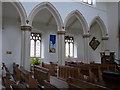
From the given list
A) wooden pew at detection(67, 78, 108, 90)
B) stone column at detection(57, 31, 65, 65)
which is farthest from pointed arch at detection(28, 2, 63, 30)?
wooden pew at detection(67, 78, 108, 90)

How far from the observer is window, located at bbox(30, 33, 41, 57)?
12.6 m

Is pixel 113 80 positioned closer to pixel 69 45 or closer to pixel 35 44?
pixel 35 44

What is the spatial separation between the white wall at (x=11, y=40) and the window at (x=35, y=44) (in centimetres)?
149

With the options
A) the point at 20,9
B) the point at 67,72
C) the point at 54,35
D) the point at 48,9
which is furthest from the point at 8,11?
the point at 67,72

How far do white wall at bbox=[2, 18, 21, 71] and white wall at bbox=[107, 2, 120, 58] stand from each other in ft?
26.9

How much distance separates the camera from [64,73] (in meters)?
7.17

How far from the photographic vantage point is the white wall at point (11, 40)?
10742mm

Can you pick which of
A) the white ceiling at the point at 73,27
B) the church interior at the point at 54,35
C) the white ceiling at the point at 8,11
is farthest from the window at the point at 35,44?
the white ceiling at the point at 73,27

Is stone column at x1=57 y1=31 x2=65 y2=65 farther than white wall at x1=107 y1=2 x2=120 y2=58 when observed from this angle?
No

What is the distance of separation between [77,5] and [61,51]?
12.7 ft

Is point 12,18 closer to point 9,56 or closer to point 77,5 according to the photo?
point 9,56

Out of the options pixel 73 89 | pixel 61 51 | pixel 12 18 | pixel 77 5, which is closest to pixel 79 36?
pixel 77 5

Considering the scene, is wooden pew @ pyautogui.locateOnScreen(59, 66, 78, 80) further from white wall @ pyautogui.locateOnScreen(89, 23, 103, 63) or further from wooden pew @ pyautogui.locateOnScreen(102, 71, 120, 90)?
white wall @ pyautogui.locateOnScreen(89, 23, 103, 63)

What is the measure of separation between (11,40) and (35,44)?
2285 millimetres
